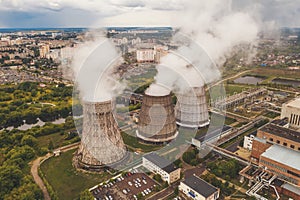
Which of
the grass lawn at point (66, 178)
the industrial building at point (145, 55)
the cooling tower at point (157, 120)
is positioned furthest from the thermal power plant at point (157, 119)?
the industrial building at point (145, 55)

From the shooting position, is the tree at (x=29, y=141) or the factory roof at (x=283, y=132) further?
the tree at (x=29, y=141)

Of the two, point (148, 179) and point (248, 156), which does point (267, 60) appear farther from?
point (148, 179)

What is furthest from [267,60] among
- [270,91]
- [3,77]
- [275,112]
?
[3,77]

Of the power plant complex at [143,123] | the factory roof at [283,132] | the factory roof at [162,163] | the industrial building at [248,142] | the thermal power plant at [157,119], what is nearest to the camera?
the factory roof at [162,163]

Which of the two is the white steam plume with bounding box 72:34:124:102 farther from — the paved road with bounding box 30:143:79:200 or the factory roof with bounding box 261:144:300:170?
the factory roof with bounding box 261:144:300:170

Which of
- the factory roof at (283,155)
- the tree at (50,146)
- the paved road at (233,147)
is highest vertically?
the factory roof at (283,155)

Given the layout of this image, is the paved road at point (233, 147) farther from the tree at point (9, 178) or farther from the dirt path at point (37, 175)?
the tree at point (9, 178)
